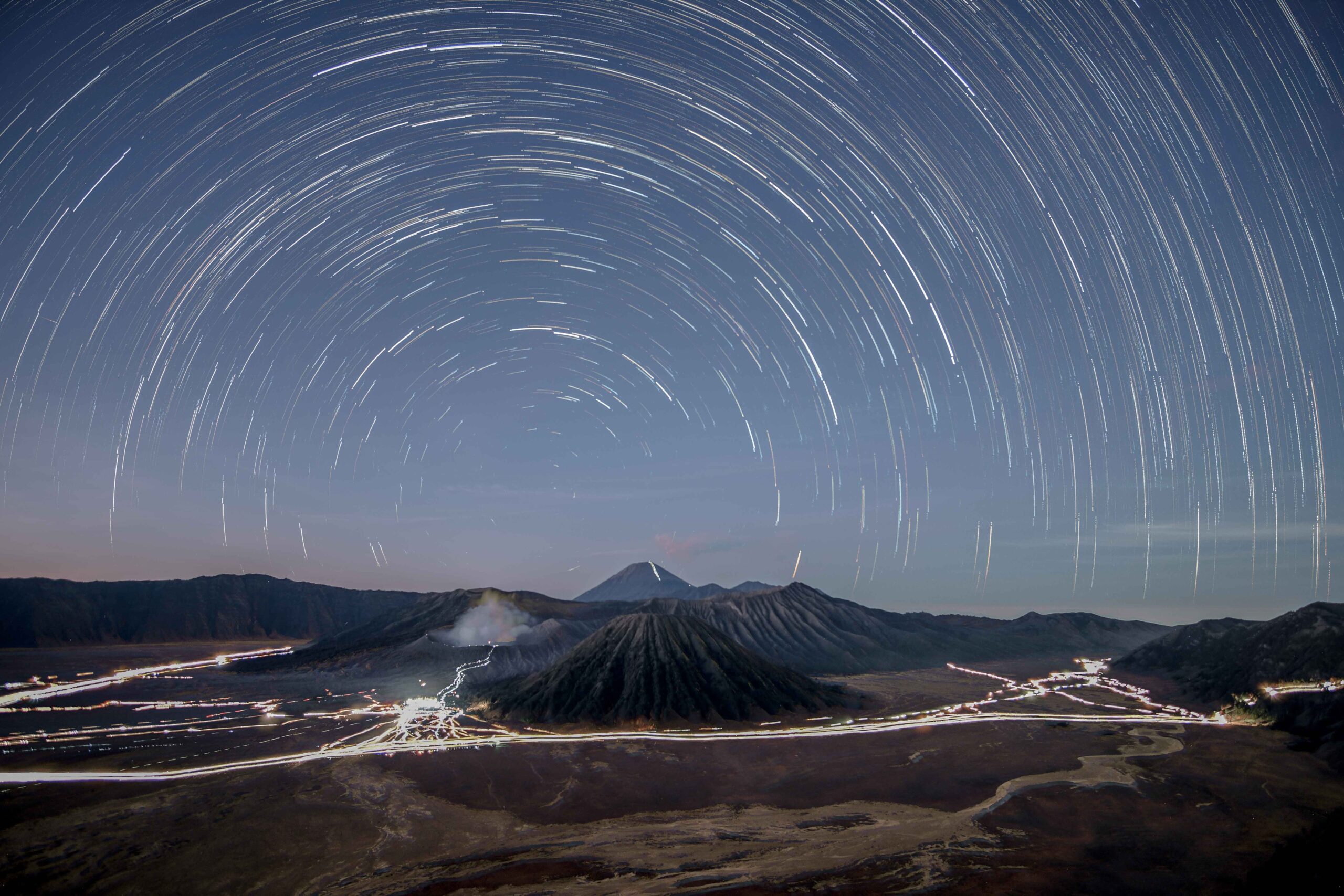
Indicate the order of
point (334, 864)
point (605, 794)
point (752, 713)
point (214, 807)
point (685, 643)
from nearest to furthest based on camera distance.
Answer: point (334, 864)
point (214, 807)
point (605, 794)
point (752, 713)
point (685, 643)

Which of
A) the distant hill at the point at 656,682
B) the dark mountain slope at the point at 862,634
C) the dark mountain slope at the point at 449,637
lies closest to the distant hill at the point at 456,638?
the dark mountain slope at the point at 449,637

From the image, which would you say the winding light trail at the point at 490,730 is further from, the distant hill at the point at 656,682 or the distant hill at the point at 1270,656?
the distant hill at the point at 1270,656

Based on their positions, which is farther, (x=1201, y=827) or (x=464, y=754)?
(x=464, y=754)

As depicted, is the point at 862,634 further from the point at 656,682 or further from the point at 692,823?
the point at 692,823

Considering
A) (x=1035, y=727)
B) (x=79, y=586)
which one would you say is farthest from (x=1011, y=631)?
(x=79, y=586)

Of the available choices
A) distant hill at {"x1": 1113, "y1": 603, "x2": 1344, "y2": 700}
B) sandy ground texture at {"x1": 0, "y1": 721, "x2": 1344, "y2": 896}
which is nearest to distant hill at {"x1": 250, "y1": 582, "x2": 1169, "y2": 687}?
distant hill at {"x1": 1113, "y1": 603, "x2": 1344, "y2": 700}

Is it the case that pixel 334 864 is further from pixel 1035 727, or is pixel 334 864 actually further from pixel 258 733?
pixel 1035 727

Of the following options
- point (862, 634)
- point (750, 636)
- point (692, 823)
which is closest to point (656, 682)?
point (692, 823)
